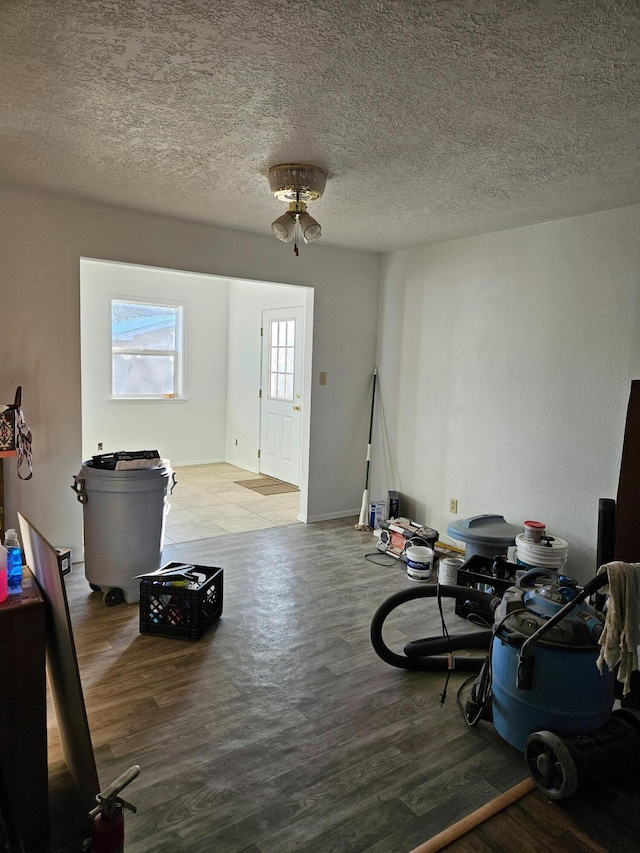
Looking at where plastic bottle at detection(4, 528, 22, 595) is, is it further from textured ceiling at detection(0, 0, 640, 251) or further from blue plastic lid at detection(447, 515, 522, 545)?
blue plastic lid at detection(447, 515, 522, 545)

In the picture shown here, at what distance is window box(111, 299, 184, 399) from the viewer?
6.71 meters

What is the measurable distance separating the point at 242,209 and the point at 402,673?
3.00m

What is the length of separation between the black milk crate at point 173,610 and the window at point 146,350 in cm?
424

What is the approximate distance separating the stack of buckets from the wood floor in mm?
625

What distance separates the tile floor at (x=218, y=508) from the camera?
484 centimetres

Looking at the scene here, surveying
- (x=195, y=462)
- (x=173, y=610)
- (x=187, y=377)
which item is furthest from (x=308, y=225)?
(x=195, y=462)

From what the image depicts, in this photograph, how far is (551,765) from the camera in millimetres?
1937

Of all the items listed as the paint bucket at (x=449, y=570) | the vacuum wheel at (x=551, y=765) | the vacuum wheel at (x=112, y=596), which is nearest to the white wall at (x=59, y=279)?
the vacuum wheel at (x=112, y=596)

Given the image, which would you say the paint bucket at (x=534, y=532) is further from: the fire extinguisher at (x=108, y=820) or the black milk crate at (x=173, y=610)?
the fire extinguisher at (x=108, y=820)

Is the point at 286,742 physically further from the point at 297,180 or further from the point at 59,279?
the point at 59,279

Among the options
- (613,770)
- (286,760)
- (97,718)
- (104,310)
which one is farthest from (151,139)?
(104,310)

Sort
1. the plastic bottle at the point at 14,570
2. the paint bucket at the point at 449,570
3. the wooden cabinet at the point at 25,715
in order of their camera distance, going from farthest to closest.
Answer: the paint bucket at the point at 449,570, the plastic bottle at the point at 14,570, the wooden cabinet at the point at 25,715

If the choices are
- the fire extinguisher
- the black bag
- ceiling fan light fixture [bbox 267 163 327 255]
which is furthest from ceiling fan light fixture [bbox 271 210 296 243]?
the fire extinguisher

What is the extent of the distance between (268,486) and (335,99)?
485 centimetres
